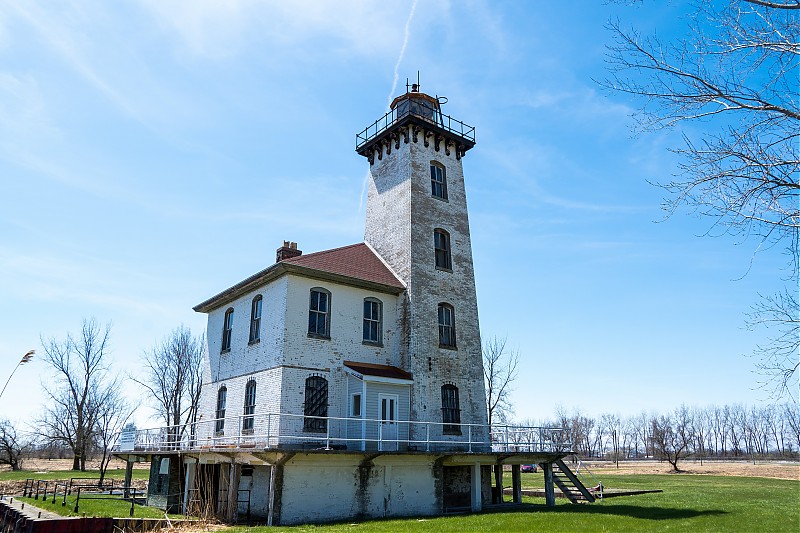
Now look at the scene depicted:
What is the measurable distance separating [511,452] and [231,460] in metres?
9.59

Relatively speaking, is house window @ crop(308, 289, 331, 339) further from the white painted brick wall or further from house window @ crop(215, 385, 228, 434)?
house window @ crop(215, 385, 228, 434)

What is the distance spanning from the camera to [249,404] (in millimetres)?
20328

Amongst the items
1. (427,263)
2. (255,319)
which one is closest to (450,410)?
(427,263)

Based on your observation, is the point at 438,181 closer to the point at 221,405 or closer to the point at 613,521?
the point at 221,405

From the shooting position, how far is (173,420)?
50969 mm

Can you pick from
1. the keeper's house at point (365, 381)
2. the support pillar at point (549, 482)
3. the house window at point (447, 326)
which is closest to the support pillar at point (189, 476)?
the keeper's house at point (365, 381)

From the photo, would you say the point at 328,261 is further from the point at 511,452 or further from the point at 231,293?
the point at 511,452

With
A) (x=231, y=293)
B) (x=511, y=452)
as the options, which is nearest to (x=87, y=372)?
(x=231, y=293)

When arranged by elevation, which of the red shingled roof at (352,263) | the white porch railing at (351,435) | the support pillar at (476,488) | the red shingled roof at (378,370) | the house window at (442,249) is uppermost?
the house window at (442,249)

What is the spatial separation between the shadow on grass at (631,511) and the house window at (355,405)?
20.1ft

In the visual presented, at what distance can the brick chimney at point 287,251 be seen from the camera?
22308 millimetres

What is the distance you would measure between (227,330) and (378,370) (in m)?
7.39

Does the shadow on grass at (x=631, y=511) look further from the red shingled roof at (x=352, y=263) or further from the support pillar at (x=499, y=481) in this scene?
the red shingled roof at (x=352, y=263)

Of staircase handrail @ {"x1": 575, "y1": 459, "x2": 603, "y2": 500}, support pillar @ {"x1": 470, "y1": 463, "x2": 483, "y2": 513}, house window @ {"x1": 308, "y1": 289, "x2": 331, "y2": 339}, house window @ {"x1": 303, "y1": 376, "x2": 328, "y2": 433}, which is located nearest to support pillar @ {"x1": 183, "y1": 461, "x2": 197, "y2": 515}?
house window @ {"x1": 303, "y1": 376, "x2": 328, "y2": 433}
